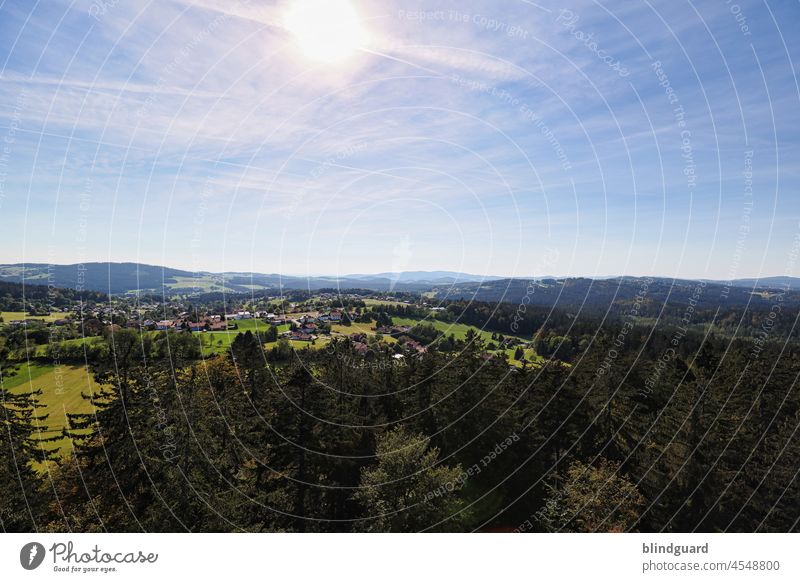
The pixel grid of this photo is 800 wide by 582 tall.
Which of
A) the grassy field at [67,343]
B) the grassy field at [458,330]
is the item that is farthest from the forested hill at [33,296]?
the grassy field at [458,330]

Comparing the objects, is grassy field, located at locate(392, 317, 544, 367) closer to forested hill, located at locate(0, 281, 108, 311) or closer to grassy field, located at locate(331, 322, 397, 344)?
grassy field, located at locate(331, 322, 397, 344)

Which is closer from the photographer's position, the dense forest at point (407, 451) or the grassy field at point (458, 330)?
the dense forest at point (407, 451)

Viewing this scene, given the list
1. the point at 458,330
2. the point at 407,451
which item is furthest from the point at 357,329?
the point at 407,451

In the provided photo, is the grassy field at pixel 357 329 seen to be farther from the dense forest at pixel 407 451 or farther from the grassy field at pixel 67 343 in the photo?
the grassy field at pixel 67 343

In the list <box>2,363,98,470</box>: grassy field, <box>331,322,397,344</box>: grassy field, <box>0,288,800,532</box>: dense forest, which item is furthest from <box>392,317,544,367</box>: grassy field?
<box>2,363,98,470</box>: grassy field

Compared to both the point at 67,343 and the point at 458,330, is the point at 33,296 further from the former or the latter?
the point at 458,330
